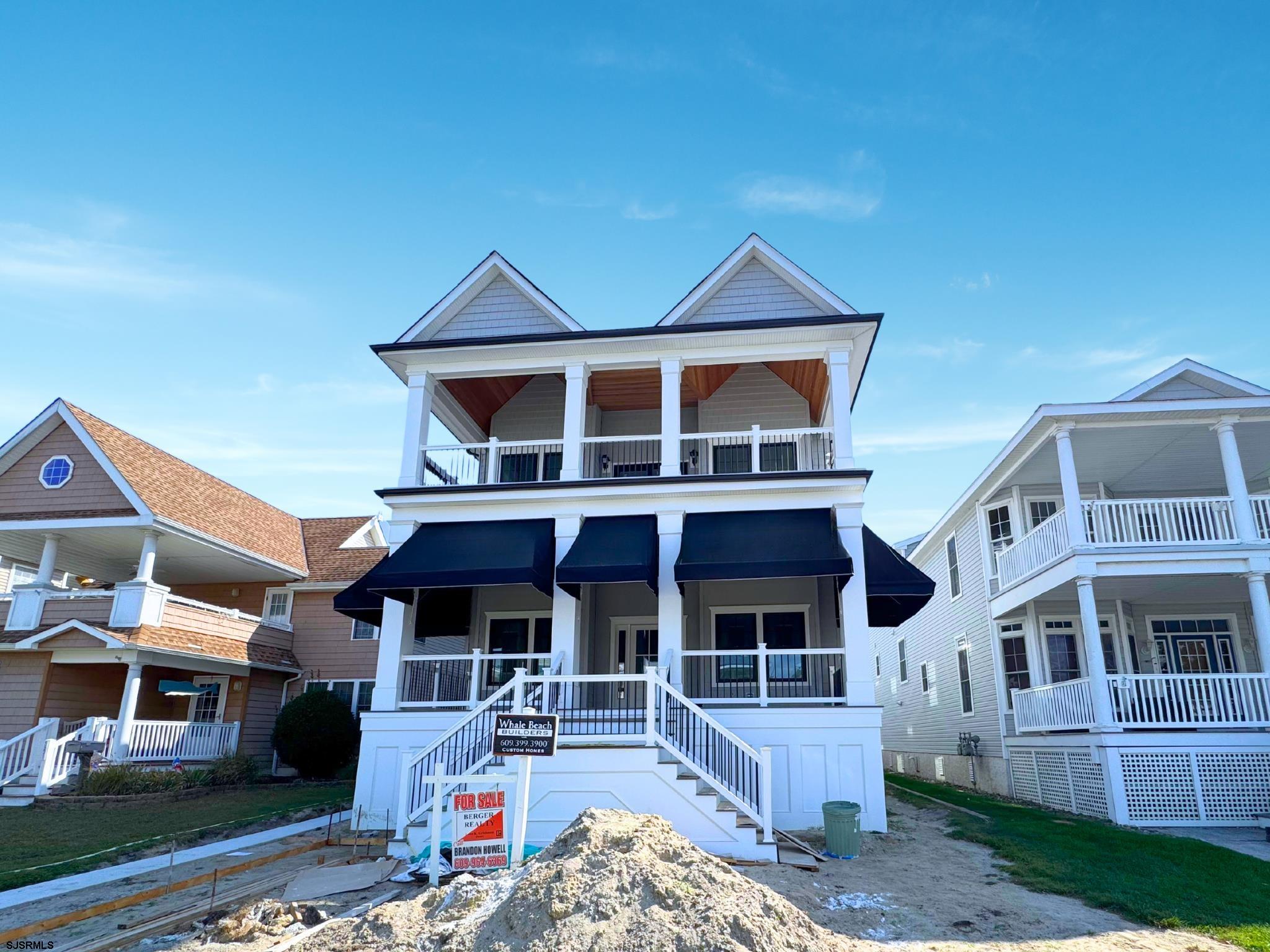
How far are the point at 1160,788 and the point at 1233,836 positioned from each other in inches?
49.6

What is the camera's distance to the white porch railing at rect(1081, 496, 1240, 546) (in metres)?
15.9

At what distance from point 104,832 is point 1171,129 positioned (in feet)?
79.1

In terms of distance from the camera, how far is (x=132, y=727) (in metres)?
19.7

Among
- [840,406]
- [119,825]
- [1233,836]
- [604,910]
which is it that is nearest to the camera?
[604,910]

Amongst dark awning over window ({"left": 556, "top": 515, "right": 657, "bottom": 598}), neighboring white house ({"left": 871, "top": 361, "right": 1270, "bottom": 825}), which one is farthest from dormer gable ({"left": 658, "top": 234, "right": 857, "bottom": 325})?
neighboring white house ({"left": 871, "top": 361, "right": 1270, "bottom": 825})

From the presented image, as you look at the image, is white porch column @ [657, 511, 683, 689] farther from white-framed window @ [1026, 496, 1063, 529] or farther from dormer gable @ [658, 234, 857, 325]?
white-framed window @ [1026, 496, 1063, 529]

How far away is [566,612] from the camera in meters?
15.0

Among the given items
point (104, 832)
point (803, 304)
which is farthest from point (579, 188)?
point (104, 832)

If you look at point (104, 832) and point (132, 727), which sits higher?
point (132, 727)

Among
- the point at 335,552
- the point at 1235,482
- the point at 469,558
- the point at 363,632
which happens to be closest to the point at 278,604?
the point at 335,552

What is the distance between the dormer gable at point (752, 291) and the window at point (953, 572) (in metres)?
11.9

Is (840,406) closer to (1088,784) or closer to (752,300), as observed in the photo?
(752,300)

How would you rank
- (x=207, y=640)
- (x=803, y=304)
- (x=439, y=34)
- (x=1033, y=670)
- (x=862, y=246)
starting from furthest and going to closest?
(x=207, y=640)
(x=1033, y=670)
(x=862, y=246)
(x=803, y=304)
(x=439, y=34)

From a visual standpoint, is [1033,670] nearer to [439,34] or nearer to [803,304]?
[803,304]
